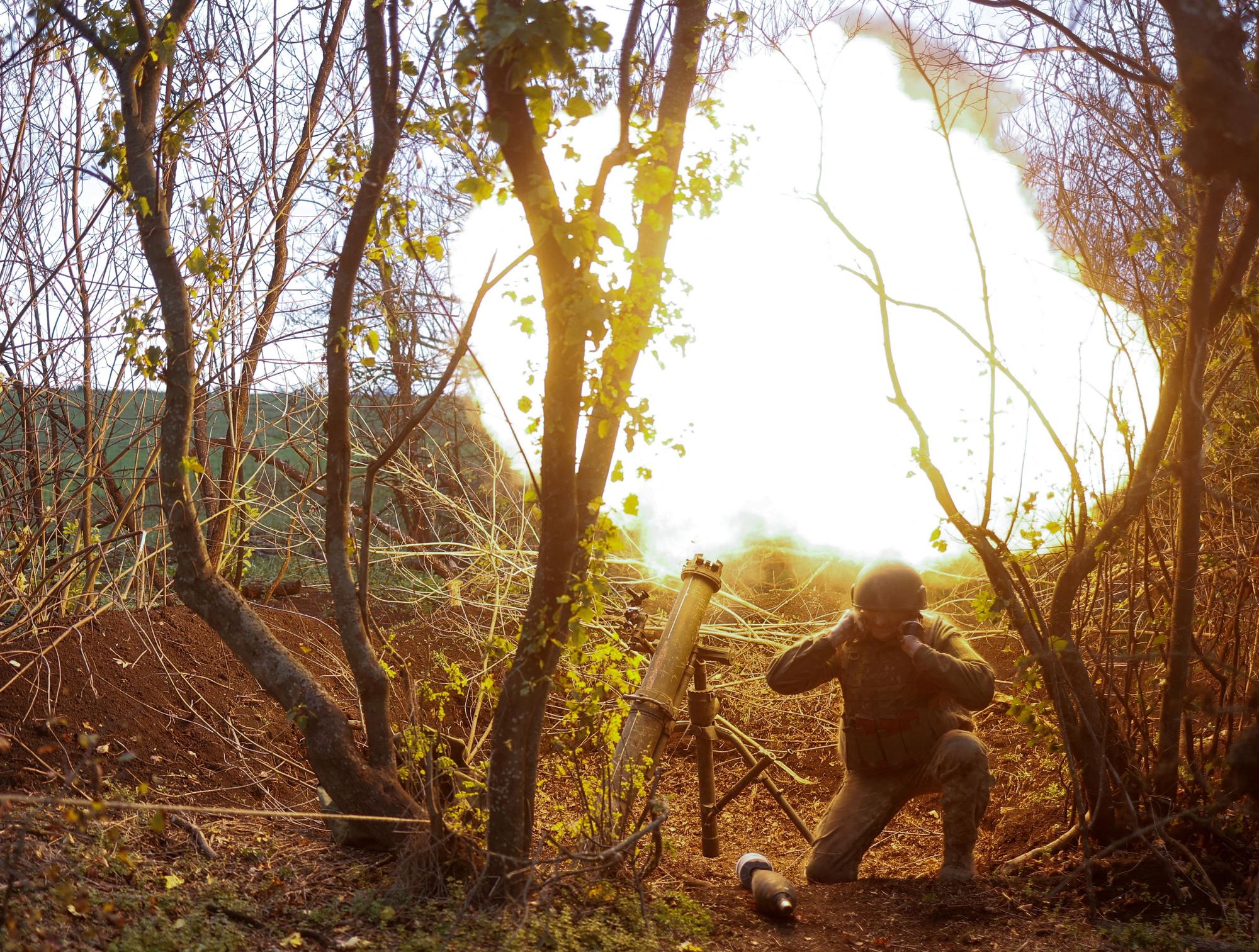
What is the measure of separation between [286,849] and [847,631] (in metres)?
2.96

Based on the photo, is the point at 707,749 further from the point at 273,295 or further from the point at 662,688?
the point at 273,295

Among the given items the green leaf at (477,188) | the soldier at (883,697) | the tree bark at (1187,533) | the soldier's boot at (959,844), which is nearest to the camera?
the green leaf at (477,188)

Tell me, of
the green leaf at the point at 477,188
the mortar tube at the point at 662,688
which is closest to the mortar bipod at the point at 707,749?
the mortar tube at the point at 662,688

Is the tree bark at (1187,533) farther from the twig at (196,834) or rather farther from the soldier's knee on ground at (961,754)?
the twig at (196,834)

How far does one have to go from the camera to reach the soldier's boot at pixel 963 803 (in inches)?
186

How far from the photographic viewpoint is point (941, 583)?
9.33m

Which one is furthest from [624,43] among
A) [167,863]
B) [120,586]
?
[120,586]

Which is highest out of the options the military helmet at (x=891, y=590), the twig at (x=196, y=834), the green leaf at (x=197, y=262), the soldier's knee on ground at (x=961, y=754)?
the green leaf at (x=197, y=262)

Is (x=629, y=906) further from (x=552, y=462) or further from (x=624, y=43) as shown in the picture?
(x=624, y=43)

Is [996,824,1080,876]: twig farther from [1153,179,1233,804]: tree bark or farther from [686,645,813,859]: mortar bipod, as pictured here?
[686,645,813,859]: mortar bipod

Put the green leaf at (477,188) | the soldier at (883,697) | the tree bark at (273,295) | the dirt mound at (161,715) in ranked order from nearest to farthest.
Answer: the green leaf at (477,188)
the dirt mound at (161,715)
the soldier at (883,697)
the tree bark at (273,295)

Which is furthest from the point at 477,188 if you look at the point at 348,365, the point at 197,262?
the point at 197,262

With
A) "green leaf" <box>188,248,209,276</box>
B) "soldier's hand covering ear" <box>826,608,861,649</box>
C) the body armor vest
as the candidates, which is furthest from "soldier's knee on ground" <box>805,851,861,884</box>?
"green leaf" <box>188,248,209,276</box>

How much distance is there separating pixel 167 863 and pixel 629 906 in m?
1.87
